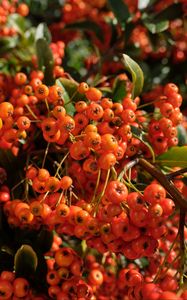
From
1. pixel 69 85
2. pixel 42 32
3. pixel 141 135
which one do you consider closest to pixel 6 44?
pixel 42 32

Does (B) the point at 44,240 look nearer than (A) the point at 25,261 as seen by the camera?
No

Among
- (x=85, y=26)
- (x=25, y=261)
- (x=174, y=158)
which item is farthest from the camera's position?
(x=85, y=26)

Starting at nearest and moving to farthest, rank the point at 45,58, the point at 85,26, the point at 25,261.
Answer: the point at 25,261
the point at 45,58
the point at 85,26

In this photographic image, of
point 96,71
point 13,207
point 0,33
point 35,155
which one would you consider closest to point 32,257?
point 13,207

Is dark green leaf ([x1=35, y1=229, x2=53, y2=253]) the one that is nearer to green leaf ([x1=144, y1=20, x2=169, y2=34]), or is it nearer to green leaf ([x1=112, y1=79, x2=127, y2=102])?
green leaf ([x1=112, y1=79, x2=127, y2=102])

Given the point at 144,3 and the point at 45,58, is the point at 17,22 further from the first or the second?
the point at 144,3

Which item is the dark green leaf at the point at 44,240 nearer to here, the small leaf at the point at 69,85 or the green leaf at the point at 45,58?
the small leaf at the point at 69,85

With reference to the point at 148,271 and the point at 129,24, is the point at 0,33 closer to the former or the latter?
the point at 129,24
